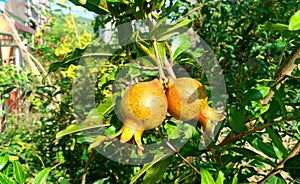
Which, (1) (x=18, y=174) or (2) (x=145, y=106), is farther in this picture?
(1) (x=18, y=174)

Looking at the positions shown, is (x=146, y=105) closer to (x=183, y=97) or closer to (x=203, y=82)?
(x=183, y=97)

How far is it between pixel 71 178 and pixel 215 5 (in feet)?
3.04

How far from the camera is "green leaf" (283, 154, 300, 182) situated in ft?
2.16

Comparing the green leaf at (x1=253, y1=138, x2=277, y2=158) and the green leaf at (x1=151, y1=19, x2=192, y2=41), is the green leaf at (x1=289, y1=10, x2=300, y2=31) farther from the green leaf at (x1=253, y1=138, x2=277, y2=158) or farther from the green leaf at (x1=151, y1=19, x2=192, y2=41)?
the green leaf at (x1=253, y1=138, x2=277, y2=158)

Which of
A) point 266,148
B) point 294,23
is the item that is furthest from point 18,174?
point 294,23

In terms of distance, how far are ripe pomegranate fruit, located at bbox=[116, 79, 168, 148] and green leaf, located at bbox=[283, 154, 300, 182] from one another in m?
0.27

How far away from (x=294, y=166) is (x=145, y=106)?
1.02 ft

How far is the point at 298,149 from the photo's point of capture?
2.38ft

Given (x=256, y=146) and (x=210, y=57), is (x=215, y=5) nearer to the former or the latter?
(x=210, y=57)

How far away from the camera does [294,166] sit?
2.17 feet

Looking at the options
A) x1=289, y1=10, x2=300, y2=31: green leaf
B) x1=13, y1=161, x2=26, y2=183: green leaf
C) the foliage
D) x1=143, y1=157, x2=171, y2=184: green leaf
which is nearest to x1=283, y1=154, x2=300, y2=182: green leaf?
the foliage

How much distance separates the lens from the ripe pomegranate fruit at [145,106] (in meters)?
0.52

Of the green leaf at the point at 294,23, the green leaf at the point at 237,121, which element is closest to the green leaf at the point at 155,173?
the green leaf at the point at 237,121

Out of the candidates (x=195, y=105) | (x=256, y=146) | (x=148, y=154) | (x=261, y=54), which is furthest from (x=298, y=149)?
(x=261, y=54)
